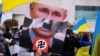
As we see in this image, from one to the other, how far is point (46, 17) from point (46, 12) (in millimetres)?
109

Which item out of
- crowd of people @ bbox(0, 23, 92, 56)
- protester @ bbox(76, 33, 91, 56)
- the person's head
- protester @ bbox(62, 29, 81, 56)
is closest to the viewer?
the person's head

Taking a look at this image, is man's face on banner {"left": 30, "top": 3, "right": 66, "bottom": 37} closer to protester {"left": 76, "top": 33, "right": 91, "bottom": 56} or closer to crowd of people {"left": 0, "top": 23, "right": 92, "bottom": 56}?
crowd of people {"left": 0, "top": 23, "right": 92, "bottom": 56}

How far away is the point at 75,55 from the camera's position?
1315 cm

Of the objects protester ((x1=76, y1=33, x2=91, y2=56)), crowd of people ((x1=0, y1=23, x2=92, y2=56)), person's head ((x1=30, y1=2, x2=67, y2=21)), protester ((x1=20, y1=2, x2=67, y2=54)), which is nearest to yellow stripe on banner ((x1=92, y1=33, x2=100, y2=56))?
protester ((x1=20, y1=2, x2=67, y2=54))

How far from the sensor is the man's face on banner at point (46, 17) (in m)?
9.17

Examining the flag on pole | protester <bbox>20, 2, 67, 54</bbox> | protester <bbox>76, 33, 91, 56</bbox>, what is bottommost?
protester <bbox>76, 33, 91, 56</bbox>

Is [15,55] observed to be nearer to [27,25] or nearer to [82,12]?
[27,25]

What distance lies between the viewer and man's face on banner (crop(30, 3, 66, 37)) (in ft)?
30.1

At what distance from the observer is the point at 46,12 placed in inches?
371

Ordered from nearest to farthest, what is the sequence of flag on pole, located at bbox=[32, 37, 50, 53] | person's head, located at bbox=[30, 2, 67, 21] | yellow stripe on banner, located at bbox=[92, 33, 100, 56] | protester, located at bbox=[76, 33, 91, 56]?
1. yellow stripe on banner, located at bbox=[92, 33, 100, 56]
2. flag on pole, located at bbox=[32, 37, 50, 53]
3. person's head, located at bbox=[30, 2, 67, 21]
4. protester, located at bbox=[76, 33, 91, 56]

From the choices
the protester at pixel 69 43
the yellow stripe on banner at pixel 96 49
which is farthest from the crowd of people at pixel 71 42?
the yellow stripe on banner at pixel 96 49

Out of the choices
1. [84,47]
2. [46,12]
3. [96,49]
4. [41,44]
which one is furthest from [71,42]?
[96,49]

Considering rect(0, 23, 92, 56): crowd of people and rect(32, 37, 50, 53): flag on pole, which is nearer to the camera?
rect(32, 37, 50, 53): flag on pole

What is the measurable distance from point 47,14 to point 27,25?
1.55 feet
